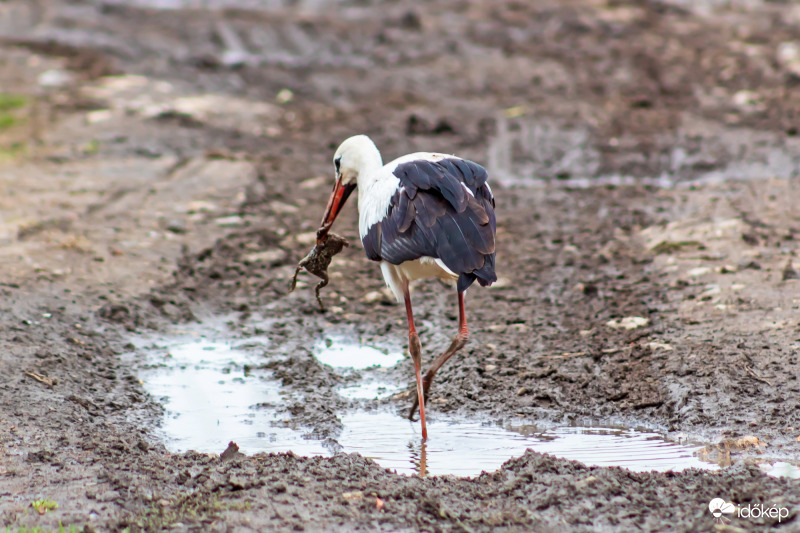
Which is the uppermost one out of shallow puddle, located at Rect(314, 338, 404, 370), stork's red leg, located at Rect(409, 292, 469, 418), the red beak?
the red beak

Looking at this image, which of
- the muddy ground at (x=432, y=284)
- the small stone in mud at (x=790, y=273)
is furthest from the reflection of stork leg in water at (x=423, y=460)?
the small stone in mud at (x=790, y=273)

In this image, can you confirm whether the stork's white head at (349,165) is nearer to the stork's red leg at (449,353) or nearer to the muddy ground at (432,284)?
the muddy ground at (432,284)

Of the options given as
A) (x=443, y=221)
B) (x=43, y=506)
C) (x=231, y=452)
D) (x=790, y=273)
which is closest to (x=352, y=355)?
(x=443, y=221)

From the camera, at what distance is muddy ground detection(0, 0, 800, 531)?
4008mm

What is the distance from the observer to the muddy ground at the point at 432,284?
4.01 metres

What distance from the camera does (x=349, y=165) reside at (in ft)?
19.5

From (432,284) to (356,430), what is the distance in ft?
7.27

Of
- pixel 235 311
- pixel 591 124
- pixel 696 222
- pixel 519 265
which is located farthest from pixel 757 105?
pixel 235 311

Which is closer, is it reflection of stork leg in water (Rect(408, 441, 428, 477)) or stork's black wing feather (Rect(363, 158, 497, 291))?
reflection of stork leg in water (Rect(408, 441, 428, 477))

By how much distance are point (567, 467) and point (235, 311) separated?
347cm

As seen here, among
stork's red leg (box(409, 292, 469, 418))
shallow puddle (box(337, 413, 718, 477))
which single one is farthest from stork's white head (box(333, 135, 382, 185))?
shallow puddle (box(337, 413, 718, 477))

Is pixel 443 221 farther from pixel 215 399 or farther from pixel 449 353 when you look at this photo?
pixel 215 399

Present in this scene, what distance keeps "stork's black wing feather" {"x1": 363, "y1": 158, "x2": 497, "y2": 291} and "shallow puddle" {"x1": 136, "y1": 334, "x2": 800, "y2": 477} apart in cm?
90

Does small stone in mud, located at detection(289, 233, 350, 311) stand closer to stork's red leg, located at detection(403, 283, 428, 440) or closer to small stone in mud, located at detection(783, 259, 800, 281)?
stork's red leg, located at detection(403, 283, 428, 440)
